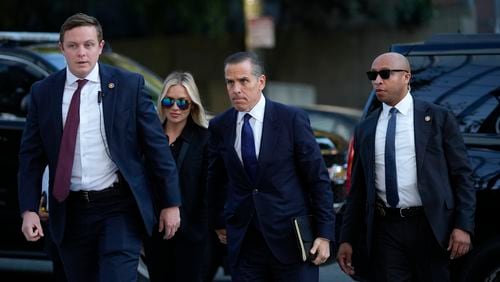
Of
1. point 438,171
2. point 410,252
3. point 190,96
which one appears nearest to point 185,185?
point 190,96

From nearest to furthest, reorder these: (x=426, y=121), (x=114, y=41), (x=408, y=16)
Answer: (x=426, y=121) → (x=408, y=16) → (x=114, y=41)

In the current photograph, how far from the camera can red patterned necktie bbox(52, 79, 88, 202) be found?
207 inches

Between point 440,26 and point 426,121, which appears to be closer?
point 426,121

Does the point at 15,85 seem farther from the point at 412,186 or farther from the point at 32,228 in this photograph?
the point at 412,186

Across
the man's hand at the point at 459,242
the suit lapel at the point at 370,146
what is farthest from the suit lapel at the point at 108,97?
the man's hand at the point at 459,242

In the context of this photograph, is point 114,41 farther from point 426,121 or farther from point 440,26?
point 426,121

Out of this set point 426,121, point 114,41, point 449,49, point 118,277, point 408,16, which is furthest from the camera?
point 114,41

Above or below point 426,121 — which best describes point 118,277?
below

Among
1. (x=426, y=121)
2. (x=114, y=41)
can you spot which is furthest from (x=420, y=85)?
(x=114, y=41)

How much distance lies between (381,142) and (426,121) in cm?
28

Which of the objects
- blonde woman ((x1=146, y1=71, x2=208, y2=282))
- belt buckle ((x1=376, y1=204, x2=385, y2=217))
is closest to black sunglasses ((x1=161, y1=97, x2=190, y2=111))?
blonde woman ((x1=146, y1=71, x2=208, y2=282))

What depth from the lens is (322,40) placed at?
967 inches

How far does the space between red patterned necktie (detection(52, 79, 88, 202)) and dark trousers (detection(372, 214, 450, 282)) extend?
177 centimetres

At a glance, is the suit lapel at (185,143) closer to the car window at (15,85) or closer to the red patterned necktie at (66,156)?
the red patterned necktie at (66,156)
